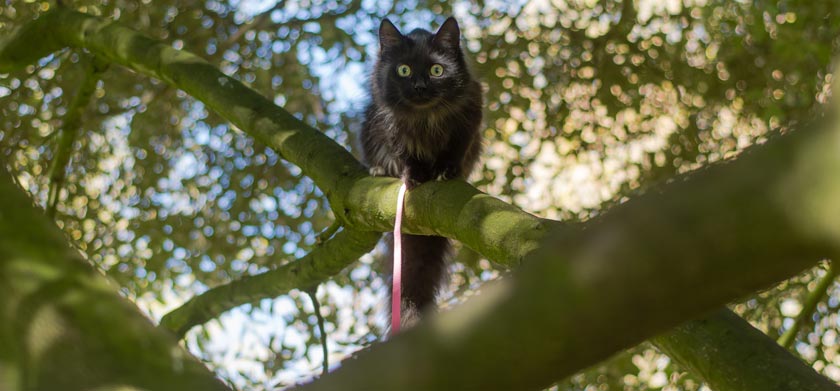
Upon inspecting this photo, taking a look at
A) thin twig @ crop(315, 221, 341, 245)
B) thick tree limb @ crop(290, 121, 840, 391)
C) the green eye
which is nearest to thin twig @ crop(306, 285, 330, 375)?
thin twig @ crop(315, 221, 341, 245)

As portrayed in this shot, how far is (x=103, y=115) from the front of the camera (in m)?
4.30

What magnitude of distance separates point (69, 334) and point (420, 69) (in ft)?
8.24

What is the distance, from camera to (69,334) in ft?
3.43

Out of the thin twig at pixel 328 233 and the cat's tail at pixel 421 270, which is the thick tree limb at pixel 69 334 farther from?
the cat's tail at pixel 421 270

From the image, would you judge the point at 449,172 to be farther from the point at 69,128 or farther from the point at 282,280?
the point at 69,128

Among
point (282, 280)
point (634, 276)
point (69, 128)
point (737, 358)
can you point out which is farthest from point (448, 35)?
point (634, 276)

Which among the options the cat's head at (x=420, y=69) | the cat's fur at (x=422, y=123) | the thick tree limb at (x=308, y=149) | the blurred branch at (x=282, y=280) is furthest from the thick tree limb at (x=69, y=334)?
the cat's head at (x=420, y=69)

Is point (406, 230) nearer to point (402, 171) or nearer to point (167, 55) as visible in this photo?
point (402, 171)

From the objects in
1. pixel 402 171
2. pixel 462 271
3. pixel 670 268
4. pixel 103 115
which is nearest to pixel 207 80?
pixel 402 171

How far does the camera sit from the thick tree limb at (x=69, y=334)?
102 centimetres

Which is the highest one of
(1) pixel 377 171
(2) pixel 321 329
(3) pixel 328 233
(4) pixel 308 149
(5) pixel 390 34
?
(5) pixel 390 34

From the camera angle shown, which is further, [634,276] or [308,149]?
[308,149]

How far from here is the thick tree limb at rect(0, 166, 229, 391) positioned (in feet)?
3.35

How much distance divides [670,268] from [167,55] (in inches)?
102
